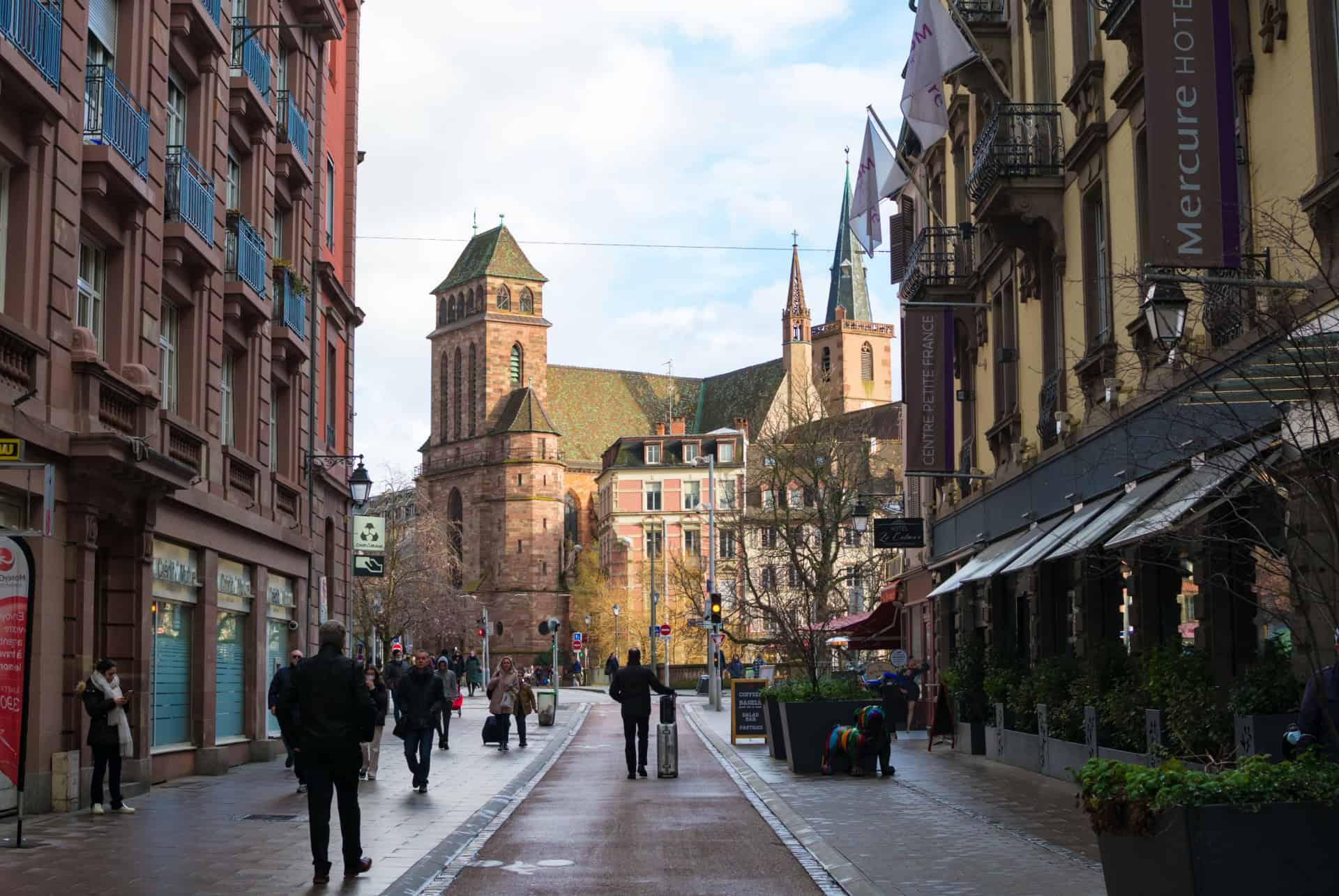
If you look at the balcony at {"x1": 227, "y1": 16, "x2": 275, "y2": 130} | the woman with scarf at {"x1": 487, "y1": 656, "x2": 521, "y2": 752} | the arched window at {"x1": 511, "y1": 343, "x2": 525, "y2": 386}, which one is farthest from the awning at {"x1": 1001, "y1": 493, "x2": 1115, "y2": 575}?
the arched window at {"x1": 511, "y1": 343, "x2": 525, "y2": 386}

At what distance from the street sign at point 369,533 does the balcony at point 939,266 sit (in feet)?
43.0

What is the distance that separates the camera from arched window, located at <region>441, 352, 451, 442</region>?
136250mm

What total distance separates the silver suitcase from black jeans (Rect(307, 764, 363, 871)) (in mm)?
10446

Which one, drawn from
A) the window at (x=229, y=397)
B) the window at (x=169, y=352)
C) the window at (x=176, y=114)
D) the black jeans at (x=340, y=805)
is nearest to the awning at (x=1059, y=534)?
the black jeans at (x=340, y=805)

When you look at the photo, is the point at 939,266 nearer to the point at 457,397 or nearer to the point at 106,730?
the point at 106,730

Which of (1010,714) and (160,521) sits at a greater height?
(160,521)

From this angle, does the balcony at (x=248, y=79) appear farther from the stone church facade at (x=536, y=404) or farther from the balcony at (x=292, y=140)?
the stone church facade at (x=536, y=404)

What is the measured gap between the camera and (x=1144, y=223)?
62.0 feet

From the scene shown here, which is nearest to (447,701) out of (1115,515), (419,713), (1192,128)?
(419,713)

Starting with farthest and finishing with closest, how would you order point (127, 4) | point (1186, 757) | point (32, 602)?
point (127, 4), point (1186, 757), point (32, 602)

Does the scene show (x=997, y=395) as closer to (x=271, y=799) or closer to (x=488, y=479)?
(x=271, y=799)

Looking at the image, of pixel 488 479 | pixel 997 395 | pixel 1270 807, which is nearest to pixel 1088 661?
pixel 997 395

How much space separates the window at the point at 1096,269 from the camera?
2042cm

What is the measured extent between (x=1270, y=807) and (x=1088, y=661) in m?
13.0
